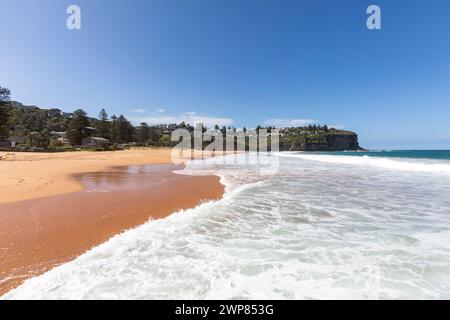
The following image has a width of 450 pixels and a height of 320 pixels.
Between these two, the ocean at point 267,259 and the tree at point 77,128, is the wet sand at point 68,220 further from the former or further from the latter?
the tree at point 77,128

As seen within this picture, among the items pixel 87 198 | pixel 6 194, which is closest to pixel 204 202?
pixel 87 198

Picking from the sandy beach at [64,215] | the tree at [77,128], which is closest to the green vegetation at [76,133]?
the tree at [77,128]

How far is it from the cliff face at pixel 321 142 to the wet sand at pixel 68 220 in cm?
13742

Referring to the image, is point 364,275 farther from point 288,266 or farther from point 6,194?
point 6,194

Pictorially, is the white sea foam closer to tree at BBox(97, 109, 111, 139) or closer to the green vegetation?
the green vegetation

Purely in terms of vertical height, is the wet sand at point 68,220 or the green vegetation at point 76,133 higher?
the green vegetation at point 76,133

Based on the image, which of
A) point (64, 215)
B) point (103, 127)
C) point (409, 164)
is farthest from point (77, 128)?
point (409, 164)

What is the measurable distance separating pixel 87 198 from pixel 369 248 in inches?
322

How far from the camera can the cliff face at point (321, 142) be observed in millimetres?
147913

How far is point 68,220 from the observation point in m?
6.23

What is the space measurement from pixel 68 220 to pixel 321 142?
163612 millimetres

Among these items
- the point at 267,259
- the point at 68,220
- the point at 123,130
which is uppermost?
the point at 123,130

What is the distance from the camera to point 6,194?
8.73m

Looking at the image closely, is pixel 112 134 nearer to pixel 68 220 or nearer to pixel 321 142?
pixel 68 220
